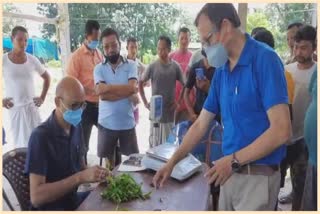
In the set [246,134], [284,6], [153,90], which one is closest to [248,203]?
[246,134]

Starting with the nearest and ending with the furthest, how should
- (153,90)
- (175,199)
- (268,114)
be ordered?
1. (268,114)
2. (175,199)
3. (153,90)

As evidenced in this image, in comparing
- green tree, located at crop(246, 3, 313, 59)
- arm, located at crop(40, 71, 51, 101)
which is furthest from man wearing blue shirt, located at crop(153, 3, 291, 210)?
green tree, located at crop(246, 3, 313, 59)

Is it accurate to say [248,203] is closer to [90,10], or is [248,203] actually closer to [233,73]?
[233,73]

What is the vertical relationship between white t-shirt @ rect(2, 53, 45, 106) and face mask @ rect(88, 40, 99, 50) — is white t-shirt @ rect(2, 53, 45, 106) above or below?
below

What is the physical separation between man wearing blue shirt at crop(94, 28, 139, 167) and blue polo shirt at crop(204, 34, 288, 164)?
1764 mm

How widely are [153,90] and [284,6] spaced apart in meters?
2.23

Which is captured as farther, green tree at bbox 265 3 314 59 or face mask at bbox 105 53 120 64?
green tree at bbox 265 3 314 59

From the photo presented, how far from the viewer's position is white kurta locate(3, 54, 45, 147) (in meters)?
3.75

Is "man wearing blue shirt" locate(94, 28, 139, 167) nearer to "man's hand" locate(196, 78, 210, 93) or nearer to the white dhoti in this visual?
"man's hand" locate(196, 78, 210, 93)

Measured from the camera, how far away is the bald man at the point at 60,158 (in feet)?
5.77

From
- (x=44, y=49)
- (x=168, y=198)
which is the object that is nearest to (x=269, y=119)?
(x=168, y=198)

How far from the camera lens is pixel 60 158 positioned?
190cm

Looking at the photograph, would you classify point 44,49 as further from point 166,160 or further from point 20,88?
point 166,160

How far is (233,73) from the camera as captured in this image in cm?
157
